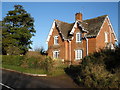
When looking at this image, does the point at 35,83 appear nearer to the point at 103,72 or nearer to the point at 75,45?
the point at 103,72

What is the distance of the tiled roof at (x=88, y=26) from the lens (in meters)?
29.2

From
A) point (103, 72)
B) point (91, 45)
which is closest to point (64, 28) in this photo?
point (91, 45)

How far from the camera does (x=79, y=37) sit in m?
30.8

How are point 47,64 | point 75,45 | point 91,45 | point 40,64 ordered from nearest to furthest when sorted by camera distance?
point 47,64 → point 40,64 → point 91,45 → point 75,45

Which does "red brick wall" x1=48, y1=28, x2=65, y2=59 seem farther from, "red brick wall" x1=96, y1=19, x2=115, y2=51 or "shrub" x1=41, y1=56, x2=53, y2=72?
"shrub" x1=41, y1=56, x2=53, y2=72

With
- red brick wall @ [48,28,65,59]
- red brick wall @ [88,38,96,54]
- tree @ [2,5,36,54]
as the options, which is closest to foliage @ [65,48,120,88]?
red brick wall @ [88,38,96,54]

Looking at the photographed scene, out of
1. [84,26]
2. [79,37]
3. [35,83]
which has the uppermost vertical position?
[84,26]

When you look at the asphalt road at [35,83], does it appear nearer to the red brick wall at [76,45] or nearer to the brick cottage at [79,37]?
the brick cottage at [79,37]

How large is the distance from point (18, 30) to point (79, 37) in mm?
14957

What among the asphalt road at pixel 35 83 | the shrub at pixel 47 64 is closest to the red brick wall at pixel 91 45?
the shrub at pixel 47 64

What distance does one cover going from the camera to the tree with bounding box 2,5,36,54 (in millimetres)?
36700

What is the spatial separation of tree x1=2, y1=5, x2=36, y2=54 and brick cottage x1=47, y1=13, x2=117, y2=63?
22.8ft

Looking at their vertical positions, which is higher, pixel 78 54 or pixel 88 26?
pixel 88 26

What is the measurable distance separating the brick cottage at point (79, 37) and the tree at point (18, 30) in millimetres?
6959
